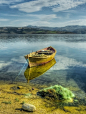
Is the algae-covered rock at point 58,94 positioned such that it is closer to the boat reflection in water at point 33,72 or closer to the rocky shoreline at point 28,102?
the rocky shoreline at point 28,102

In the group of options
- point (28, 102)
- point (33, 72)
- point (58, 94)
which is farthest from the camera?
point (33, 72)

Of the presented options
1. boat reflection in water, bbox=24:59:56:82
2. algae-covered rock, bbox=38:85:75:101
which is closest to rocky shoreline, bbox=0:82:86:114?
algae-covered rock, bbox=38:85:75:101

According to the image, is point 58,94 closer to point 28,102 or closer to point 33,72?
point 28,102

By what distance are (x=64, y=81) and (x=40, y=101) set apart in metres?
7.72

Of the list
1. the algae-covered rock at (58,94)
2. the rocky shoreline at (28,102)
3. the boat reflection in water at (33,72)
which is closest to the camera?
the rocky shoreline at (28,102)

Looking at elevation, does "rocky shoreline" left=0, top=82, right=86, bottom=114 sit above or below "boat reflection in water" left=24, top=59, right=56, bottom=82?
below

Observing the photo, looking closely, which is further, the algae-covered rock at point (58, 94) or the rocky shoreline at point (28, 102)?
the algae-covered rock at point (58, 94)

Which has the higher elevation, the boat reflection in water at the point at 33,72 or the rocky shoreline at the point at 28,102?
the boat reflection in water at the point at 33,72

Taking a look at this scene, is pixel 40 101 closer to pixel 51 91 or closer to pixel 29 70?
pixel 51 91

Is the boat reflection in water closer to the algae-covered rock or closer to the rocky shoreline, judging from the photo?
the rocky shoreline

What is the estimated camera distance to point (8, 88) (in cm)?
1759

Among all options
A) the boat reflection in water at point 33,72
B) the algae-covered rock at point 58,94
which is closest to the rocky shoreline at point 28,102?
the algae-covered rock at point 58,94

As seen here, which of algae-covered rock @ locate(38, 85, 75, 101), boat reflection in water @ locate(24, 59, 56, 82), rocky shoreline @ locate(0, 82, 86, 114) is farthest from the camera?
boat reflection in water @ locate(24, 59, 56, 82)

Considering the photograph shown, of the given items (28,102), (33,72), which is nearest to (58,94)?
(28,102)
